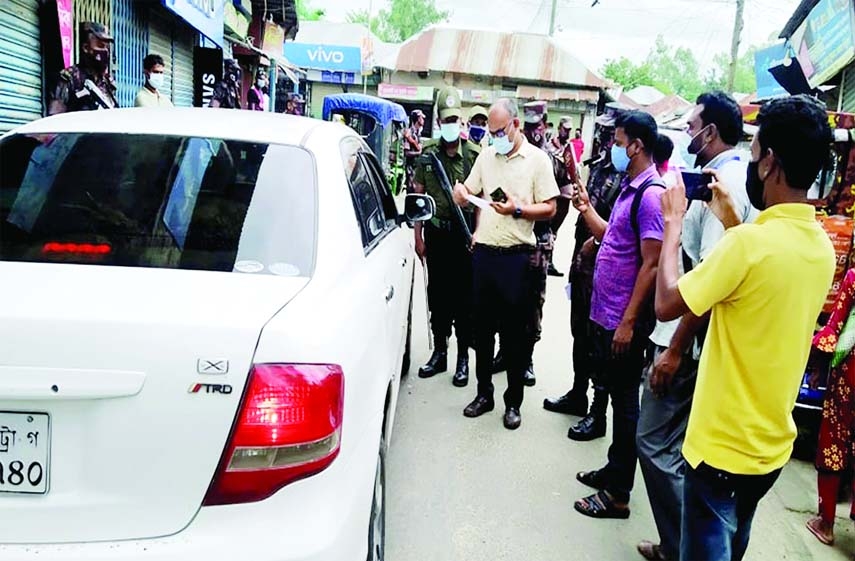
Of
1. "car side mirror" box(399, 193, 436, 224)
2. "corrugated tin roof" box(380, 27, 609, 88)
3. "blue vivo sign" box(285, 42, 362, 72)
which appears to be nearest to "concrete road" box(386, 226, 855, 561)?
"car side mirror" box(399, 193, 436, 224)

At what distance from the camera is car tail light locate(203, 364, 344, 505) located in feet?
5.37

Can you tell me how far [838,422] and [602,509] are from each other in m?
1.23

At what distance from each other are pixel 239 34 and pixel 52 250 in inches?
531

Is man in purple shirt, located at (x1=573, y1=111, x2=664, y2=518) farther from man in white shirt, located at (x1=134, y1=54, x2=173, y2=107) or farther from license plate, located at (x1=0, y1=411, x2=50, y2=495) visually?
man in white shirt, located at (x1=134, y1=54, x2=173, y2=107)

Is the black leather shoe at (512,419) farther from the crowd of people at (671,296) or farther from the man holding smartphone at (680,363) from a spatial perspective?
the man holding smartphone at (680,363)

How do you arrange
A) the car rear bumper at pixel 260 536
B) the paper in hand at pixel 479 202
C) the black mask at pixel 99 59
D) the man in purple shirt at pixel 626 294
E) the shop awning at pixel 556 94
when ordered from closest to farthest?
1. the car rear bumper at pixel 260 536
2. the man in purple shirt at pixel 626 294
3. the paper in hand at pixel 479 202
4. the black mask at pixel 99 59
5. the shop awning at pixel 556 94

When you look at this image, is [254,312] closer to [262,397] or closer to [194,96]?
[262,397]

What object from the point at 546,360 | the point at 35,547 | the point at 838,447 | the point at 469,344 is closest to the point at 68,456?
the point at 35,547

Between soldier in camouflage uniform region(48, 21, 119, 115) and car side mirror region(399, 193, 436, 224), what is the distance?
2920mm

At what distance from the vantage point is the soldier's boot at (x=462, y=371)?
513 cm

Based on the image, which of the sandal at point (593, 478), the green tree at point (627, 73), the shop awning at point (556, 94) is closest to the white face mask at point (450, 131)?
the sandal at point (593, 478)

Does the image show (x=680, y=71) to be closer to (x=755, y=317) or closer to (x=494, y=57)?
(x=494, y=57)

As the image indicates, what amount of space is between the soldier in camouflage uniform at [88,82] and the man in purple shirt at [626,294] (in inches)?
160

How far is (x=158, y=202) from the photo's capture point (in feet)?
7.62
